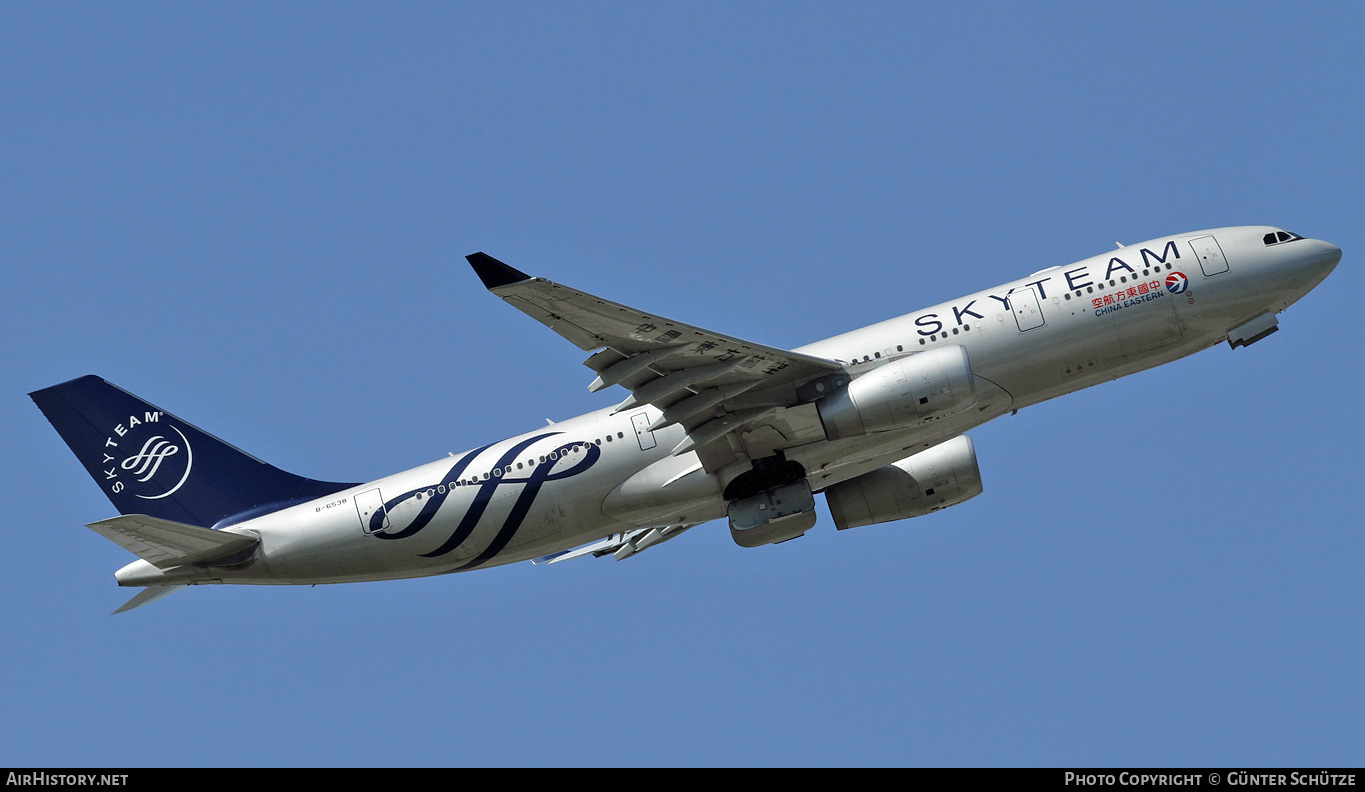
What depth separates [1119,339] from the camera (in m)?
32.4

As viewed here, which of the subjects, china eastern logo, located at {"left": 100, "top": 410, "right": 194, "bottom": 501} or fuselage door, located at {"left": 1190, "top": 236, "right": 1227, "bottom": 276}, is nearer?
fuselage door, located at {"left": 1190, "top": 236, "right": 1227, "bottom": 276}

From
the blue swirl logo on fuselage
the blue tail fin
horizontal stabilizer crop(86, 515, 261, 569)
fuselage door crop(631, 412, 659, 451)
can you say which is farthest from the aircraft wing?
horizontal stabilizer crop(86, 515, 261, 569)

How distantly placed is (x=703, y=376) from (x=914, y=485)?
27.5 ft

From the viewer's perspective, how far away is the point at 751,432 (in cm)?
3244

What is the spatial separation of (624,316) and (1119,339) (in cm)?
1264

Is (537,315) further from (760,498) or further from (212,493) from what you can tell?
(212,493)

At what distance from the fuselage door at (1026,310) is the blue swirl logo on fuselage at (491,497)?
35.7ft

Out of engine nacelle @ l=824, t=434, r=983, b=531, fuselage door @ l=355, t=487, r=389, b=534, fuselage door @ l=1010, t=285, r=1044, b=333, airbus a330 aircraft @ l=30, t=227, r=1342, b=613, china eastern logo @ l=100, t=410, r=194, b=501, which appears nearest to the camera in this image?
airbus a330 aircraft @ l=30, t=227, r=1342, b=613

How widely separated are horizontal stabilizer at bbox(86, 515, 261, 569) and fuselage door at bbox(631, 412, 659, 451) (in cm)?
1008

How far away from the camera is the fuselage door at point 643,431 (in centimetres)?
3334

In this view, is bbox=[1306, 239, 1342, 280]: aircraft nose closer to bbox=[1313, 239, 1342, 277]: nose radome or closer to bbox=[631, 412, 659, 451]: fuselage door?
bbox=[1313, 239, 1342, 277]: nose radome

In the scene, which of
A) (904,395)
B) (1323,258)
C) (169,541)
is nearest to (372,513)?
(169,541)

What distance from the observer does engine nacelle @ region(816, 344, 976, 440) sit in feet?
100
